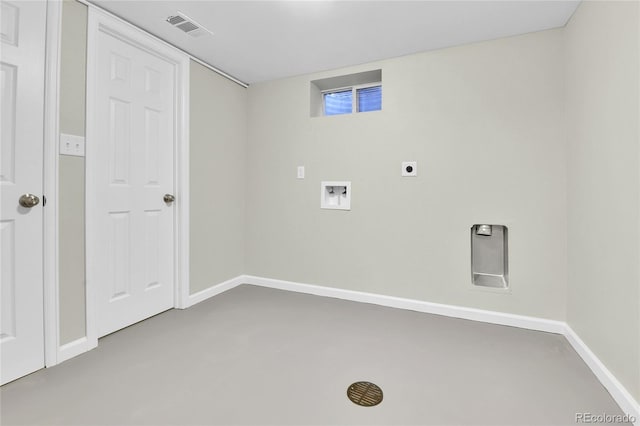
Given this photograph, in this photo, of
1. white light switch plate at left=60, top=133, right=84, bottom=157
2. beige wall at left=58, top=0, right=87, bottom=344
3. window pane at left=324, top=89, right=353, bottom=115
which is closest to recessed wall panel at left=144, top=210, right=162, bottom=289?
→ beige wall at left=58, top=0, right=87, bottom=344

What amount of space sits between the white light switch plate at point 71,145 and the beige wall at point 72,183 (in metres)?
0.03

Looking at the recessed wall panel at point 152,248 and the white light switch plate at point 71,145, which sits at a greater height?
the white light switch plate at point 71,145

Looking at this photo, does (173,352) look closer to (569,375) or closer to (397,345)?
(397,345)

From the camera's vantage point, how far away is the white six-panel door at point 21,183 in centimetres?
157

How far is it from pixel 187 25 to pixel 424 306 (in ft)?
9.35

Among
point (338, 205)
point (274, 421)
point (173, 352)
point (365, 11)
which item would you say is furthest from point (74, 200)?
point (365, 11)

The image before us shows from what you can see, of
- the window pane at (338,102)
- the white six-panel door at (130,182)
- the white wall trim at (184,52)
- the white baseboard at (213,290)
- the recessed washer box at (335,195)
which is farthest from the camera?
the window pane at (338,102)

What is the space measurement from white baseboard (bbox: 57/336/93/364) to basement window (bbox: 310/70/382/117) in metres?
2.55

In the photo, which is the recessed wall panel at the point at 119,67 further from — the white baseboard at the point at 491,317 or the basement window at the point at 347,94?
the white baseboard at the point at 491,317

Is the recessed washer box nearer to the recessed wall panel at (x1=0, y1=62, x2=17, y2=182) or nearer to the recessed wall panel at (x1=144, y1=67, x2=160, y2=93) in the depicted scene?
the recessed wall panel at (x1=144, y1=67, x2=160, y2=93)

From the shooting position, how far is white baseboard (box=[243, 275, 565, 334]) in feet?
7.42

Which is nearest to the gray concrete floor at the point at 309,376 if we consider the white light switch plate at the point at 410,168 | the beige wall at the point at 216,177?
the beige wall at the point at 216,177

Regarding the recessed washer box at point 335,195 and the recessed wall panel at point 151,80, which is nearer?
the recessed wall panel at point 151,80

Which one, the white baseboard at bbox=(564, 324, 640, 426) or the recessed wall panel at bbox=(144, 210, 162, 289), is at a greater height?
the recessed wall panel at bbox=(144, 210, 162, 289)
